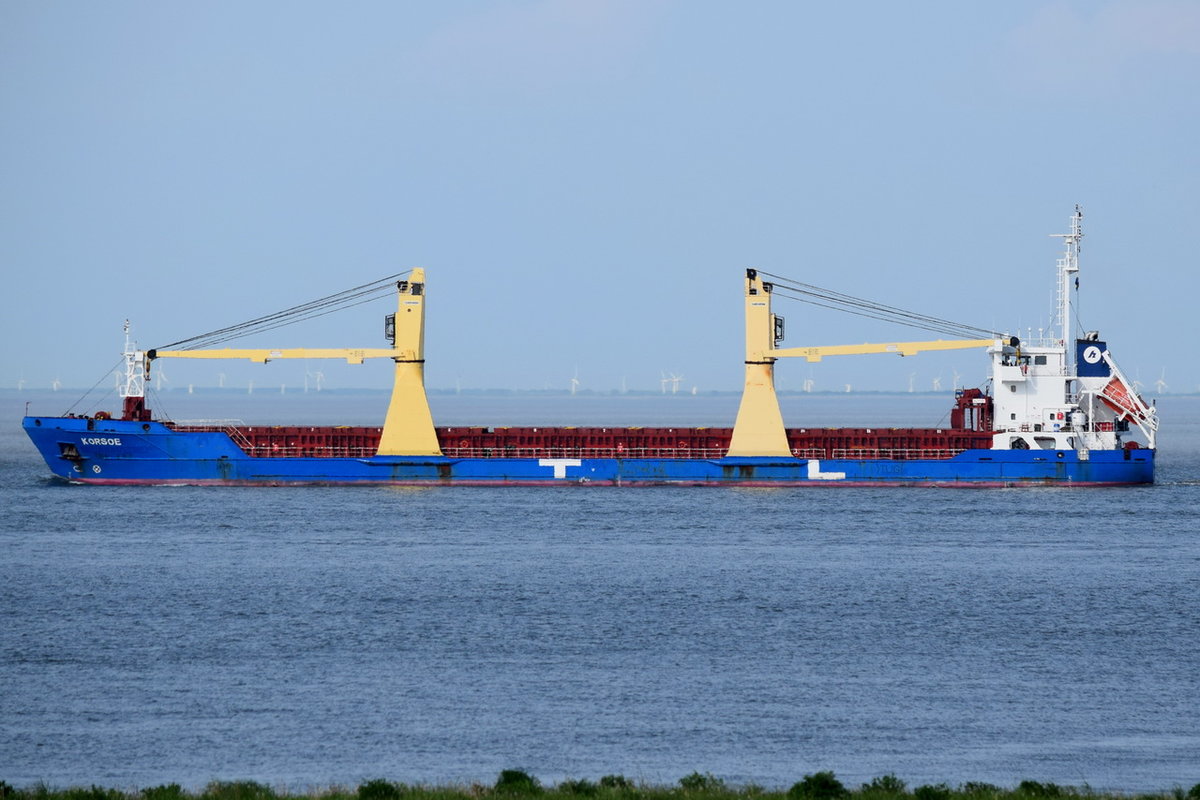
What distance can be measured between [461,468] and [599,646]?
95.4 ft

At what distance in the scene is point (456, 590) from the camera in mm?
35625

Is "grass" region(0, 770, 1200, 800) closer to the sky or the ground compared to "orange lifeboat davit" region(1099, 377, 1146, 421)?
closer to the ground

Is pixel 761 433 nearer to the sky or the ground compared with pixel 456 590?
nearer to the sky

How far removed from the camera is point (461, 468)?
57531mm

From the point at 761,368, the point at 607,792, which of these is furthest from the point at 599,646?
the point at 761,368

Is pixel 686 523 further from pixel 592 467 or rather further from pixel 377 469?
pixel 377 469

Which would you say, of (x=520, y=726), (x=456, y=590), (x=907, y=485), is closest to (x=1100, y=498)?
(x=907, y=485)

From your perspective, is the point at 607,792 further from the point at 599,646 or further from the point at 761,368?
the point at 761,368

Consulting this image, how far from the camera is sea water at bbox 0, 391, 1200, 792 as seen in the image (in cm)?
2172

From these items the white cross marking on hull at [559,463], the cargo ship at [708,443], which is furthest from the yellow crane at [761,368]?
the white cross marking on hull at [559,463]

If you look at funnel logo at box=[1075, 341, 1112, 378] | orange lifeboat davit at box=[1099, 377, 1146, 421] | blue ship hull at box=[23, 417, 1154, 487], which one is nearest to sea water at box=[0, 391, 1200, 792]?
blue ship hull at box=[23, 417, 1154, 487]

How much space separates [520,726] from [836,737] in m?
4.88

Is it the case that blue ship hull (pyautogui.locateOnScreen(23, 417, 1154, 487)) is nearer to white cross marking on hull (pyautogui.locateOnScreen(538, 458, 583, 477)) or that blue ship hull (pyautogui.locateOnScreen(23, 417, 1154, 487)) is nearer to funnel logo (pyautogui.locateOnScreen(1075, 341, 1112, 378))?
white cross marking on hull (pyautogui.locateOnScreen(538, 458, 583, 477))

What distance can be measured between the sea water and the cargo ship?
5.34m
